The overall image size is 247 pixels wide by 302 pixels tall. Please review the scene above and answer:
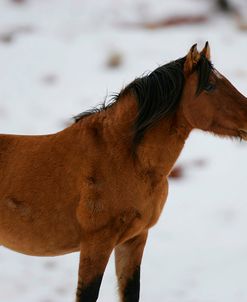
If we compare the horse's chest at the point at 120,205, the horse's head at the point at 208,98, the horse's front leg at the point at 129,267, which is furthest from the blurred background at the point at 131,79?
the horse's head at the point at 208,98

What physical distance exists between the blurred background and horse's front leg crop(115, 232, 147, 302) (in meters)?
0.20

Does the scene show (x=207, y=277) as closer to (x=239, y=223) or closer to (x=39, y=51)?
(x=239, y=223)

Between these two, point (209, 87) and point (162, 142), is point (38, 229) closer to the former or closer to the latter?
point (162, 142)

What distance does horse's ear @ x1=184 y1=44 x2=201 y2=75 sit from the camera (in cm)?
305

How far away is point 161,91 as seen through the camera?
10.3 ft

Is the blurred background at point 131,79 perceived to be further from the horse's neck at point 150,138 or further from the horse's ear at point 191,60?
the horse's ear at point 191,60

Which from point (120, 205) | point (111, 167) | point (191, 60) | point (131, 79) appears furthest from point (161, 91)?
point (131, 79)

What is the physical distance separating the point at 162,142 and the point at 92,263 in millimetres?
743

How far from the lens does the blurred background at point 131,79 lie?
4785mm

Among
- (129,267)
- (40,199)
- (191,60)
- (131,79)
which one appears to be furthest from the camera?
(131,79)

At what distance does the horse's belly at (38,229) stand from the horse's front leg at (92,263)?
113mm

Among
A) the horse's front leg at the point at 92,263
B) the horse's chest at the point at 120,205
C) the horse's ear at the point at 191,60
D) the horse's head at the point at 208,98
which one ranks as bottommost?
the horse's front leg at the point at 92,263

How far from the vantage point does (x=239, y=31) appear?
35.0 feet

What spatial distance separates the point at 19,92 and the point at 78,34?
93.5 inches
